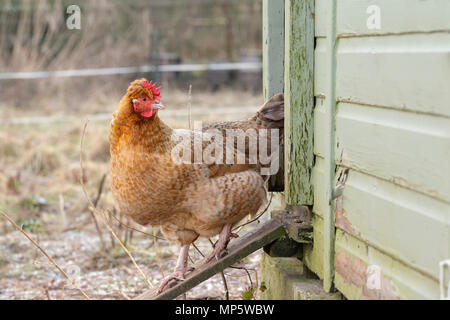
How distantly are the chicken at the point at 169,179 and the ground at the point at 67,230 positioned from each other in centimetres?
50

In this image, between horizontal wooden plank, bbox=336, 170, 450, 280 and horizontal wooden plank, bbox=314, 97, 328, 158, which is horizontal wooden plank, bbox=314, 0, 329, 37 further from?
horizontal wooden plank, bbox=336, 170, 450, 280

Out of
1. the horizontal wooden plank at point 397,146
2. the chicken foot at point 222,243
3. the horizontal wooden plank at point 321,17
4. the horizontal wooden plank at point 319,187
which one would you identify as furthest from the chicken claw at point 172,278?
the horizontal wooden plank at point 321,17

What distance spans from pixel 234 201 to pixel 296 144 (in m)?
0.43

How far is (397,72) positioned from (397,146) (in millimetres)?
261

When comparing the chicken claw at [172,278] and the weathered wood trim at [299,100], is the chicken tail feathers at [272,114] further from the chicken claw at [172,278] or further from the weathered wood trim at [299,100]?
the chicken claw at [172,278]

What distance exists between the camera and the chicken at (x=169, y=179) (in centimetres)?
295

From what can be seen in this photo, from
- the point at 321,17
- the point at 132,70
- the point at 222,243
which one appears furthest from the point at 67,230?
the point at 132,70

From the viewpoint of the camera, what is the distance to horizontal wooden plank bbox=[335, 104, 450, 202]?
6.17 feet

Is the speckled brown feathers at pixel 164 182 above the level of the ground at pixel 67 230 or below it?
above

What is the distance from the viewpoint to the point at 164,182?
295 centimetres

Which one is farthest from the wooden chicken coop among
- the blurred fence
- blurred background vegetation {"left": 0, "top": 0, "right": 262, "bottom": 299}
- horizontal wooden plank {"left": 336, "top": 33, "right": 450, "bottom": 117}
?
the blurred fence

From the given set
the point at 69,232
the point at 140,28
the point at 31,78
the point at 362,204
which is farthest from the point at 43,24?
the point at 362,204

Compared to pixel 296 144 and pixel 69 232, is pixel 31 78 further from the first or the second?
pixel 296 144

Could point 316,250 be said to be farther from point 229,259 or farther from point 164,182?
point 164,182
